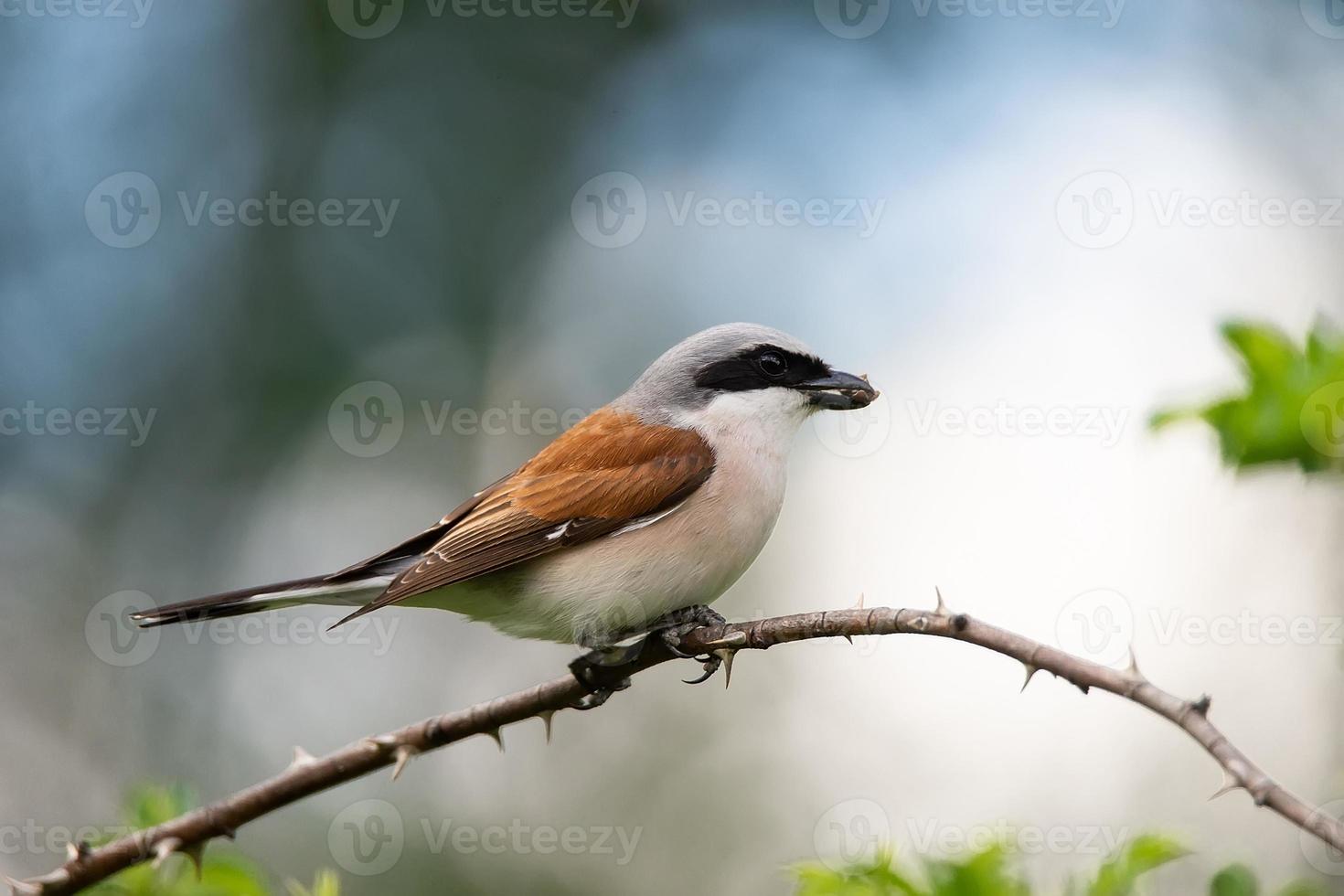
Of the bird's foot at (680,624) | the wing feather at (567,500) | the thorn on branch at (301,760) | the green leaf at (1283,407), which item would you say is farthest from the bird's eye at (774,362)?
the thorn on branch at (301,760)

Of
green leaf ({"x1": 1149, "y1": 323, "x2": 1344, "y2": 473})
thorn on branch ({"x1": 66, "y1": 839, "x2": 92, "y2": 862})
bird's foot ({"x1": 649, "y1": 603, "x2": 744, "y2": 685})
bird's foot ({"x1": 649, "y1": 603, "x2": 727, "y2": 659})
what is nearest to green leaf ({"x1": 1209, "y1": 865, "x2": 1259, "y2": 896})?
green leaf ({"x1": 1149, "y1": 323, "x2": 1344, "y2": 473})

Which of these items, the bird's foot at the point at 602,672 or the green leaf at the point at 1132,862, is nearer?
the green leaf at the point at 1132,862

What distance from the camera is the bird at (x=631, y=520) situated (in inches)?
154

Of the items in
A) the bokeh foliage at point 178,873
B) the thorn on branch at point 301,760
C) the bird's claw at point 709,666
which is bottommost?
the bokeh foliage at point 178,873

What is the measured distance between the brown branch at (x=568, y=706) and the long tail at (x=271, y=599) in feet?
3.92

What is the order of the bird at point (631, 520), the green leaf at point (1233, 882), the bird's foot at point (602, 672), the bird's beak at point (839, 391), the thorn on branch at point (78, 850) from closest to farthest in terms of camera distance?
1. the green leaf at point (1233, 882)
2. the thorn on branch at point (78, 850)
3. the bird's foot at point (602, 672)
4. the bird at point (631, 520)
5. the bird's beak at point (839, 391)

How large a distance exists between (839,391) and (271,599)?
2200mm

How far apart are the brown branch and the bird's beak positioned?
159 centimetres

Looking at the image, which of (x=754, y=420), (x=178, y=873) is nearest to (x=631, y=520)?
(x=754, y=420)

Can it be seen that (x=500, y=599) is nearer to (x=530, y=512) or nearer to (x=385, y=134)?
(x=530, y=512)

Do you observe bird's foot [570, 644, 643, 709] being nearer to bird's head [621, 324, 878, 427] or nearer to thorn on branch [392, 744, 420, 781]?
thorn on branch [392, 744, 420, 781]

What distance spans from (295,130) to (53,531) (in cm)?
394

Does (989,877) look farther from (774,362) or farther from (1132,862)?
(774,362)

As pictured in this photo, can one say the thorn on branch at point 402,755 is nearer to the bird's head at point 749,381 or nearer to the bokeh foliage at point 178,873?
the bokeh foliage at point 178,873
